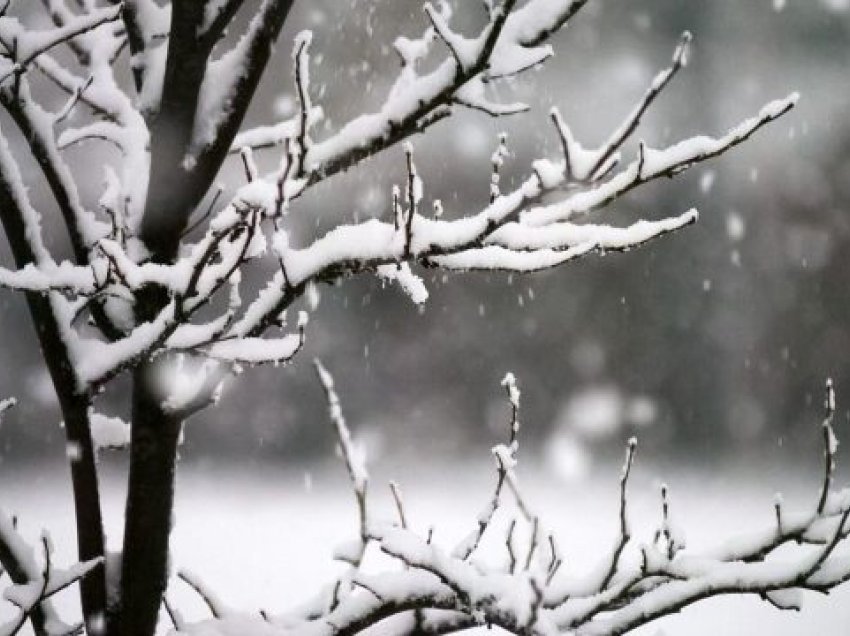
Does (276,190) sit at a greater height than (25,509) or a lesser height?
lesser

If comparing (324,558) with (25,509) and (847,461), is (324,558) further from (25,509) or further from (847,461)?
(847,461)

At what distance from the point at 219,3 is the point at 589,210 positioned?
48.9 inches

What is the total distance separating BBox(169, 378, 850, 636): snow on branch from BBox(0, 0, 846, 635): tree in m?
0.15

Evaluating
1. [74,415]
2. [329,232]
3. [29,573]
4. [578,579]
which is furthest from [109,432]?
[578,579]

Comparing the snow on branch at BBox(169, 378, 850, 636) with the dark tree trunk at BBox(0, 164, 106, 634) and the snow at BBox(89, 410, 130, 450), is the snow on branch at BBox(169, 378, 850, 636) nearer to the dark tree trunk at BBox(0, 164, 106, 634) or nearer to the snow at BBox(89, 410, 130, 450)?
the dark tree trunk at BBox(0, 164, 106, 634)

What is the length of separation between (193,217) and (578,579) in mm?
1682

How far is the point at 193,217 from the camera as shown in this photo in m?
2.72

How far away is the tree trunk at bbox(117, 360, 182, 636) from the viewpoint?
104 inches

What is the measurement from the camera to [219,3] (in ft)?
7.48

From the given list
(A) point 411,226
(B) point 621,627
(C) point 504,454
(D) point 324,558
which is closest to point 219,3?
(A) point 411,226

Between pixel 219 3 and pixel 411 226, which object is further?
pixel 219 3

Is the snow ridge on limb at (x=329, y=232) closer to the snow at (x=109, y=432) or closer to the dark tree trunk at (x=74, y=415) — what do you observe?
the dark tree trunk at (x=74, y=415)

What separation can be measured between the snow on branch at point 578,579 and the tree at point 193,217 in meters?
0.15

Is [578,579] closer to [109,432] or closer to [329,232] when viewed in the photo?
[329,232]
